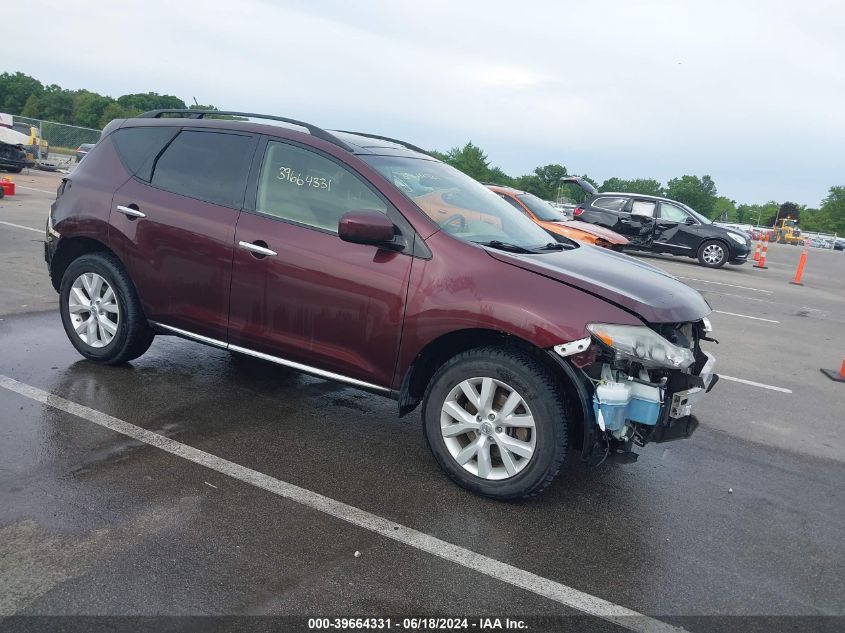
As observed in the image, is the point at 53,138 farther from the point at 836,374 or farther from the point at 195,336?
the point at 836,374

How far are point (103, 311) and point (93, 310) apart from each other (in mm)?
103

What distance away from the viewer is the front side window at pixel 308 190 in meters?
4.17

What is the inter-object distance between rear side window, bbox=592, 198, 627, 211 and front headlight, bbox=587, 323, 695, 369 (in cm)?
1621

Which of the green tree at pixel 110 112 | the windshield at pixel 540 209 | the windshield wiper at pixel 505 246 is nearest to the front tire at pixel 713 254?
the windshield at pixel 540 209

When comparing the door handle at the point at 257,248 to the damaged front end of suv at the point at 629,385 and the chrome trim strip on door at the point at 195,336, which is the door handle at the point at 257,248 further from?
the damaged front end of suv at the point at 629,385

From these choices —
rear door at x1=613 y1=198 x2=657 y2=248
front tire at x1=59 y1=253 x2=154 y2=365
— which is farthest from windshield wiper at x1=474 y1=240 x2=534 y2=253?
rear door at x1=613 y1=198 x2=657 y2=248

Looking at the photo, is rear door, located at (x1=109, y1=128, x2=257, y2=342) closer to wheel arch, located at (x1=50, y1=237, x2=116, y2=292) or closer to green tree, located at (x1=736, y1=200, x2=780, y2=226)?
wheel arch, located at (x1=50, y1=237, x2=116, y2=292)

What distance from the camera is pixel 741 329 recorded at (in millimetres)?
9641

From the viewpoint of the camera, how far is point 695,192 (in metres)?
128

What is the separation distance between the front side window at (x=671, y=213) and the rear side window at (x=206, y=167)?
16.1 meters

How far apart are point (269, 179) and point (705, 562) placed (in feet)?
10.7

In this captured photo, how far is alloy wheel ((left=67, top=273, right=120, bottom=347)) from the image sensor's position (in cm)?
509

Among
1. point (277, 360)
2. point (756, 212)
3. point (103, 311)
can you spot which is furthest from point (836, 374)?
point (756, 212)

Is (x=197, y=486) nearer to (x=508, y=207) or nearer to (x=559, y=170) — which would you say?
(x=508, y=207)
